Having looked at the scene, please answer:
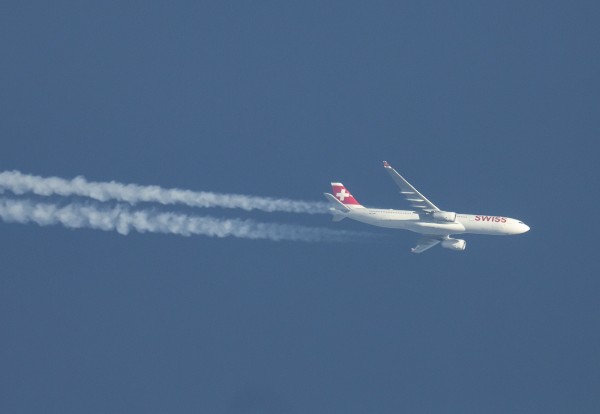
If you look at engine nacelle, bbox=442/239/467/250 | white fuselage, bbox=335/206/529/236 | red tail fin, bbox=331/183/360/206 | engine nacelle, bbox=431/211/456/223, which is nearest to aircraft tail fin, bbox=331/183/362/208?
red tail fin, bbox=331/183/360/206

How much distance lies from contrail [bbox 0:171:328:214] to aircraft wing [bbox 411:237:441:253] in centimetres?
779

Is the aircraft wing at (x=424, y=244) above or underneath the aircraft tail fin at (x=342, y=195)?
underneath

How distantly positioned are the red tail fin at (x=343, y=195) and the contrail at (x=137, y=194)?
2427mm

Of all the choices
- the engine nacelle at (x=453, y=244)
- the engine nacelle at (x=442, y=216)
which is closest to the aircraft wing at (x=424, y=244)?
the engine nacelle at (x=453, y=244)

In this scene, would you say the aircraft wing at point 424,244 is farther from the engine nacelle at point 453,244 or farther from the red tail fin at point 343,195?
the red tail fin at point 343,195

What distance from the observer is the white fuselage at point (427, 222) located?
292 feet

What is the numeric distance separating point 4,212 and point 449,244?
1323 inches

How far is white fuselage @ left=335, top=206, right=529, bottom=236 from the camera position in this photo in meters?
89.1

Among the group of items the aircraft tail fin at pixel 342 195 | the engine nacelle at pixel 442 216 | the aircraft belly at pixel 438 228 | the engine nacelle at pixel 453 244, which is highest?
the aircraft tail fin at pixel 342 195

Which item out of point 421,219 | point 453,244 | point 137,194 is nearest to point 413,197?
point 421,219

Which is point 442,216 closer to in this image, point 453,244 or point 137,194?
point 453,244

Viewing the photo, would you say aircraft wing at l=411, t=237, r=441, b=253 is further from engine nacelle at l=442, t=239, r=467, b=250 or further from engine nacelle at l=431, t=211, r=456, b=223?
engine nacelle at l=431, t=211, r=456, b=223

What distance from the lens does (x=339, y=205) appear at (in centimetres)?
9050

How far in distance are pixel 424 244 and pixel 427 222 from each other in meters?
6.28
